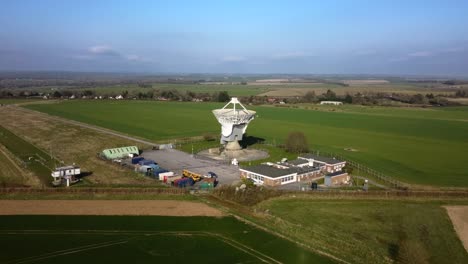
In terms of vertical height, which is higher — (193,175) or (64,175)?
(64,175)

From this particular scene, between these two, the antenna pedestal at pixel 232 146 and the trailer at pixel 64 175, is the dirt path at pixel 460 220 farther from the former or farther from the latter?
the trailer at pixel 64 175

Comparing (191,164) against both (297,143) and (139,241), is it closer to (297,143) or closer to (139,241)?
(297,143)

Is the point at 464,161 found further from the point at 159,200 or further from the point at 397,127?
the point at 159,200

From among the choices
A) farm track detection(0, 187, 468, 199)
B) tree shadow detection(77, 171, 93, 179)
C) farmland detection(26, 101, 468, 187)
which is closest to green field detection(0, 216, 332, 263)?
farm track detection(0, 187, 468, 199)

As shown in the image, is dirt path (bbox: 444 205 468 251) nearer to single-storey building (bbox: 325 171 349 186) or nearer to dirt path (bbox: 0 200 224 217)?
single-storey building (bbox: 325 171 349 186)

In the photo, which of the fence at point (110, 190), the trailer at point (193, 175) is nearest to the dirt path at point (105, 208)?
the fence at point (110, 190)

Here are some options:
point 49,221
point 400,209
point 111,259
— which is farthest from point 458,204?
point 49,221

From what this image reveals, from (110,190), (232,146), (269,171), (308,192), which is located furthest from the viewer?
(232,146)

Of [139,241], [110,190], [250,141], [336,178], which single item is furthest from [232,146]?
[139,241]
